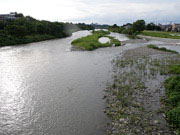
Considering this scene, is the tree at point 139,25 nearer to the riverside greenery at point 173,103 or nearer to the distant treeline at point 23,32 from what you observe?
Answer: the distant treeline at point 23,32

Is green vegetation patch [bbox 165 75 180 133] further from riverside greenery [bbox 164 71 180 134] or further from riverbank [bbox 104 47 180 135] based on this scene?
riverbank [bbox 104 47 180 135]

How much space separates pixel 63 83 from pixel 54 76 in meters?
2.68

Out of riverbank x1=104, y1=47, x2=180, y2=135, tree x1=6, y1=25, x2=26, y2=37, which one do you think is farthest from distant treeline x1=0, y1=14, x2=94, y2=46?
riverbank x1=104, y1=47, x2=180, y2=135

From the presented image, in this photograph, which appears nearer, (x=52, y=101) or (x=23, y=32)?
(x=52, y=101)

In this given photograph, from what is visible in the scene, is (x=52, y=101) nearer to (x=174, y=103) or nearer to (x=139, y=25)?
(x=174, y=103)

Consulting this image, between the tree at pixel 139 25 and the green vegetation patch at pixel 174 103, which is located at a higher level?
the tree at pixel 139 25

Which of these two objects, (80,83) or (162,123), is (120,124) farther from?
(80,83)

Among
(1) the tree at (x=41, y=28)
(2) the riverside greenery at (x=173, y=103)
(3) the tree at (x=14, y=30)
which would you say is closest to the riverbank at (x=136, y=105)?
(2) the riverside greenery at (x=173, y=103)

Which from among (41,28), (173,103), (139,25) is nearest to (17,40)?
(41,28)

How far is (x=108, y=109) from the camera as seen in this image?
34.9ft

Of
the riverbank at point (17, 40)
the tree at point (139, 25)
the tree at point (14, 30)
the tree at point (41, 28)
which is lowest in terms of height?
the riverbank at point (17, 40)

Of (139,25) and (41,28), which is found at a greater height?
(139,25)

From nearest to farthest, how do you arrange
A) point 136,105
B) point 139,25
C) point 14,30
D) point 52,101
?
1. point 136,105
2. point 52,101
3. point 14,30
4. point 139,25

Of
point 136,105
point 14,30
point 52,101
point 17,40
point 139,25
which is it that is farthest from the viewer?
point 139,25
